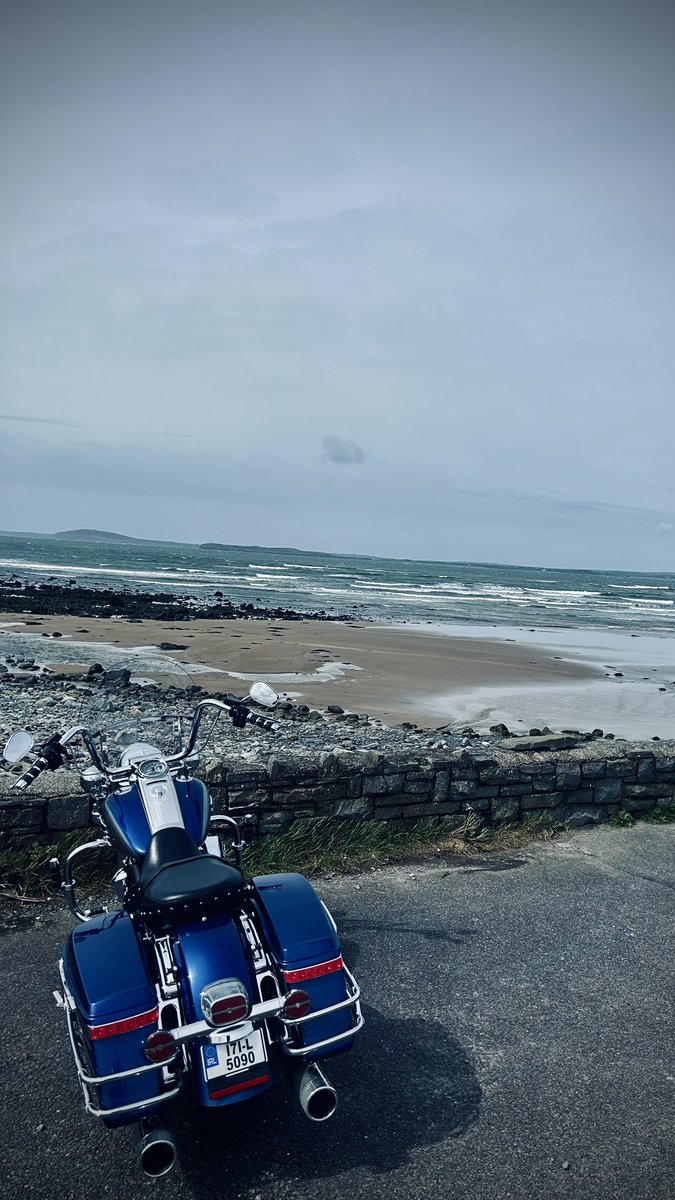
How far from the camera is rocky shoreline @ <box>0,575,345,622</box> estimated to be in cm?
2664

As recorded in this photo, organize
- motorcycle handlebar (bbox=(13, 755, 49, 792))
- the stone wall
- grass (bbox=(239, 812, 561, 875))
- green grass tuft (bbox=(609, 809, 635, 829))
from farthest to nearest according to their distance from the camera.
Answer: green grass tuft (bbox=(609, 809, 635, 829)) < grass (bbox=(239, 812, 561, 875)) < the stone wall < motorcycle handlebar (bbox=(13, 755, 49, 792))

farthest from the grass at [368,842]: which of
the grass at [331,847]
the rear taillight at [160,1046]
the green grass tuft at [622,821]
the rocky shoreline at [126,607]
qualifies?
the rocky shoreline at [126,607]

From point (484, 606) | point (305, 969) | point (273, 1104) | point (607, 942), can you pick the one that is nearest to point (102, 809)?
point (305, 969)

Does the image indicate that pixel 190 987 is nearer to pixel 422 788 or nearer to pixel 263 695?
pixel 263 695

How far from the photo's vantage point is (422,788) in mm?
5648

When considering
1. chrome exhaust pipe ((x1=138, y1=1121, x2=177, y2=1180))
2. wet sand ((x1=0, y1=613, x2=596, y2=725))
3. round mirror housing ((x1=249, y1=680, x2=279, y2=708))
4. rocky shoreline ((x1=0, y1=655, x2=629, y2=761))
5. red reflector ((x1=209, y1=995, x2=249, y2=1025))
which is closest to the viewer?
chrome exhaust pipe ((x1=138, y1=1121, x2=177, y2=1180))

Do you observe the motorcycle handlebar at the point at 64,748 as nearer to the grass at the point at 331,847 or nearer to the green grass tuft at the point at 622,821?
the grass at the point at 331,847

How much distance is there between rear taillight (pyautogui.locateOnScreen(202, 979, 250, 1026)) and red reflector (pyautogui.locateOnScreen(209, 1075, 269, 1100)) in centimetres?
24

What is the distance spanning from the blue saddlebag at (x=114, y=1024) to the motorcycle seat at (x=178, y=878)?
0.66ft

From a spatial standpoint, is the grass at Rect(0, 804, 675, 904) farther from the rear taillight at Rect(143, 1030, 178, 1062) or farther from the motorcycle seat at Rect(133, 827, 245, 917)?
the rear taillight at Rect(143, 1030, 178, 1062)

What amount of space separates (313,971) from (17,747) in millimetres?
1586

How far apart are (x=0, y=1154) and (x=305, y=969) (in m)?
1.28

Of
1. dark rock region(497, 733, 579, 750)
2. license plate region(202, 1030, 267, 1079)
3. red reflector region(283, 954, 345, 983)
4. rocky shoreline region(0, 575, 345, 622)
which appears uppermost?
red reflector region(283, 954, 345, 983)

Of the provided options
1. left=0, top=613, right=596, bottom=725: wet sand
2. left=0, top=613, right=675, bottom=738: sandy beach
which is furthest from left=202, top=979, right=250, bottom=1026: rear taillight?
left=0, top=613, right=596, bottom=725: wet sand
